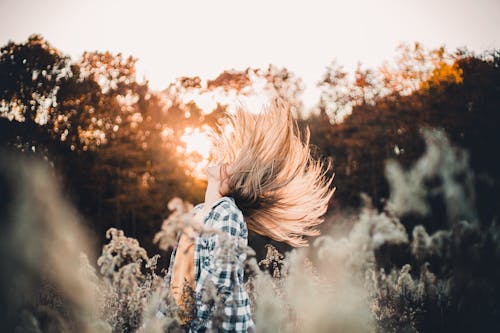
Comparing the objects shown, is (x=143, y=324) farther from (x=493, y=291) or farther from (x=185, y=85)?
(x=185, y=85)

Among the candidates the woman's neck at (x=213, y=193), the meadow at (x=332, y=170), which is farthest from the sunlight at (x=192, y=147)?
the woman's neck at (x=213, y=193)

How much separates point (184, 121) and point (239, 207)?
556 inches

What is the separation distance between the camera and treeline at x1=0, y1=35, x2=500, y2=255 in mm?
14953

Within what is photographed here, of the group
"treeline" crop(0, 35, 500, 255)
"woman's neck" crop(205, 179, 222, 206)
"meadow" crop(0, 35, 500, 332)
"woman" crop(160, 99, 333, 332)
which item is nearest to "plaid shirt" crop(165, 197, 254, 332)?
"woman" crop(160, 99, 333, 332)

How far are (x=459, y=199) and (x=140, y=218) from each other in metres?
11.6

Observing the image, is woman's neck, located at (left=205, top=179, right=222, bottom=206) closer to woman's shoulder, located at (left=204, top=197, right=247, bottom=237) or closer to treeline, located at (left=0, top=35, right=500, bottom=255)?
woman's shoulder, located at (left=204, top=197, right=247, bottom=237)

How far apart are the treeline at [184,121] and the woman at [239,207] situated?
11.9 m

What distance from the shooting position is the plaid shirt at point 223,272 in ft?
6.79

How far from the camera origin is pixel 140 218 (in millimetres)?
16781

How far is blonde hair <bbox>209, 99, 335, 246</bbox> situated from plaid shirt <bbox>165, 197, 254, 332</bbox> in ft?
1.18

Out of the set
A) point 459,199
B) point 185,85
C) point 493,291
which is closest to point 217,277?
point 493,291

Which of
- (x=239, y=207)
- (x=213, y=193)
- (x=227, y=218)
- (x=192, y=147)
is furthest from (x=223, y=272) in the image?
(x=192, y=147)

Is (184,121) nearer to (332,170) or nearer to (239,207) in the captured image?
(332,170)

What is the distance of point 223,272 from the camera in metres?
2.34
